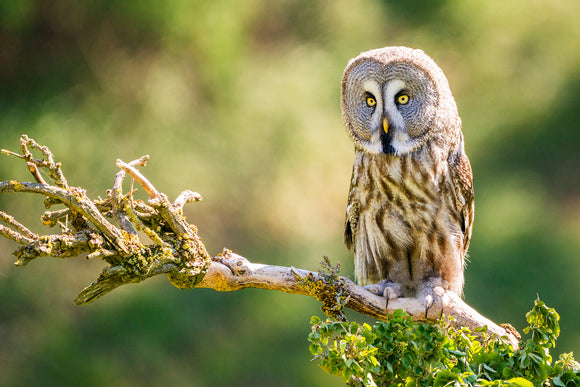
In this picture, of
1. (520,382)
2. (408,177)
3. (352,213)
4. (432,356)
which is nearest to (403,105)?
(408,177)

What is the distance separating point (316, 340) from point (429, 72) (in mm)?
1189

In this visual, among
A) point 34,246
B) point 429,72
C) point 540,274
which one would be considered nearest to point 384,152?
point 429,72

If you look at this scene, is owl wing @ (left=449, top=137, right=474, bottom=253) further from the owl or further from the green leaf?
the green leaf

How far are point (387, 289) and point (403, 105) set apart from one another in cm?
62

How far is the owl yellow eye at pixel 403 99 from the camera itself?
88.7 inches

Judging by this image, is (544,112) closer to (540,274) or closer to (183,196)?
(540,274)

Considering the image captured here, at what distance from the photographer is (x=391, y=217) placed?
86.8 inches

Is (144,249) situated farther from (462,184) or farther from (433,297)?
(462,184)

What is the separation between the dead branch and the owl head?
511mm

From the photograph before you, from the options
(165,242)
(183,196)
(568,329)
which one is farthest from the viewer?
(568,329)

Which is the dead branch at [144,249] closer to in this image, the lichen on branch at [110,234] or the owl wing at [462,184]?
the lichen on branch at [110,234]

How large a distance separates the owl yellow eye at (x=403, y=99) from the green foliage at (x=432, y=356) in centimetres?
101

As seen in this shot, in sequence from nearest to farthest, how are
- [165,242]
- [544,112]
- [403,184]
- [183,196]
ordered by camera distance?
[165,242], [183,196], [403,184], [544,112]

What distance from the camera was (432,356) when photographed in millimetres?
1359
